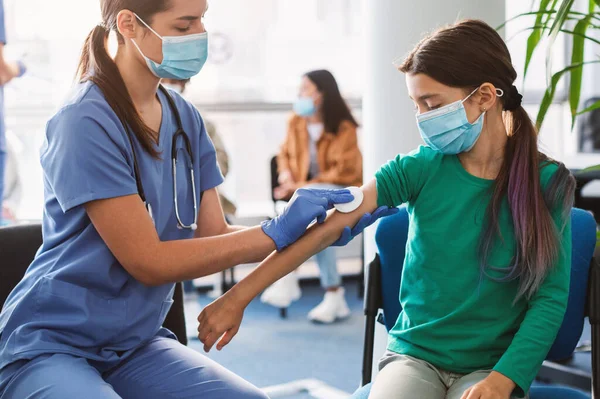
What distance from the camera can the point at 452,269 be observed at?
1463 mm

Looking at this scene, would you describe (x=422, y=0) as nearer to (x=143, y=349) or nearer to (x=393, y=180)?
Result: (x=393, y=180)

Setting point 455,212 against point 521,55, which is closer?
point 455,212

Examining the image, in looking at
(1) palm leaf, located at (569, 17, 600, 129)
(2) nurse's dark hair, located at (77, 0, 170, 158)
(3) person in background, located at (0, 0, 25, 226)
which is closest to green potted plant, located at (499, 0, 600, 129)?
(1) palm leaf, located at (569, 17, 600, 129)

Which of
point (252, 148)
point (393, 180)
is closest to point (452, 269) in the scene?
point (393, 180)

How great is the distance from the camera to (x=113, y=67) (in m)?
1.46

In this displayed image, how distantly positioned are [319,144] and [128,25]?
2.93 meters

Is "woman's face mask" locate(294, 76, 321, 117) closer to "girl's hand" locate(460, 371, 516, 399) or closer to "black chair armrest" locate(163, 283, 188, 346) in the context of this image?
"black chair armrest" locate(163, 283, 188, 346)

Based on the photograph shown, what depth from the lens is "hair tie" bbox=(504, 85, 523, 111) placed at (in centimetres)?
152

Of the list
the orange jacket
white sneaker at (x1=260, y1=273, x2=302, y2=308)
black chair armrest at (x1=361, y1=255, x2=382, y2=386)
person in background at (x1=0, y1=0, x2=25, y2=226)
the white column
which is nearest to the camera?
black chair armrest at (x1=361, y1=255, x2=382, y2=386)

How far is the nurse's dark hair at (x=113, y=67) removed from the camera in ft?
4.64

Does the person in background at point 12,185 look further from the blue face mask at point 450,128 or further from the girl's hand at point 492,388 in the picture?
the girl's hand at point 492,388

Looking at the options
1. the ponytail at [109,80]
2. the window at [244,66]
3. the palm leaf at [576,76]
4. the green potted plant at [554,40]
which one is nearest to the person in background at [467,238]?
the green potted plant at [554,40]

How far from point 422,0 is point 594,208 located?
2.47 metres

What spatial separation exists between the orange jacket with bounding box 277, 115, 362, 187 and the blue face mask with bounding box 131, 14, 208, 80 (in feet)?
8.95
